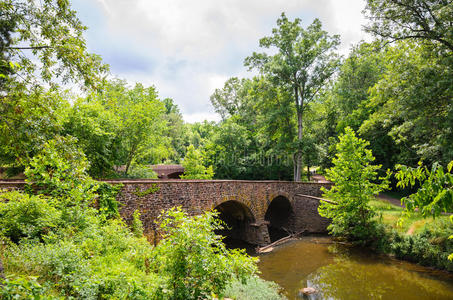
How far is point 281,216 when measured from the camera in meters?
21.4

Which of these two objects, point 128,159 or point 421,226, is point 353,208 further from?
point 128,159

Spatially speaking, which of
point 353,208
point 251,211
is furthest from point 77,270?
point 353,208

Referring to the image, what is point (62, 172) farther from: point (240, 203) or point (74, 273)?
point (240, 203)

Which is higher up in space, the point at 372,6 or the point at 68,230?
the point at 372,6

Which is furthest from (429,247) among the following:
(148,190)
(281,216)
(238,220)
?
(148,190)

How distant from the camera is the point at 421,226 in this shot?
1214cm

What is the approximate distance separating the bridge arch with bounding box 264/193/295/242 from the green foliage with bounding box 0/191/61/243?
49.8 ft

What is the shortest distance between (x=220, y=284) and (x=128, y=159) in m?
16.8

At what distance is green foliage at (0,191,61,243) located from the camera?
5.27m

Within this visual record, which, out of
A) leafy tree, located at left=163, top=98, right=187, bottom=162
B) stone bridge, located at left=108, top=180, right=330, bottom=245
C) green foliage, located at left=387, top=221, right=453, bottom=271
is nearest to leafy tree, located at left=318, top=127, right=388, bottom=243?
green foliage, located at left=387, top=221, right=453, bottom=271

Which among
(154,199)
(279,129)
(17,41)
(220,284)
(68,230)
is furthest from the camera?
(279,129)

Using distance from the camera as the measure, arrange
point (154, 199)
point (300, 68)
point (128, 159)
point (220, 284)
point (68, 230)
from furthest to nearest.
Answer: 1. point (300, 68)
2. point (128, 159)
3. point (154, 199)
4. point (68, 230)
5. point (220, 284)

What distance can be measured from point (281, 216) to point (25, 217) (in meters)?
19.1

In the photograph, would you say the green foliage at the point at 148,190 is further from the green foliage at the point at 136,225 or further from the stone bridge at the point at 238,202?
the green foliage at the point at 136,225
